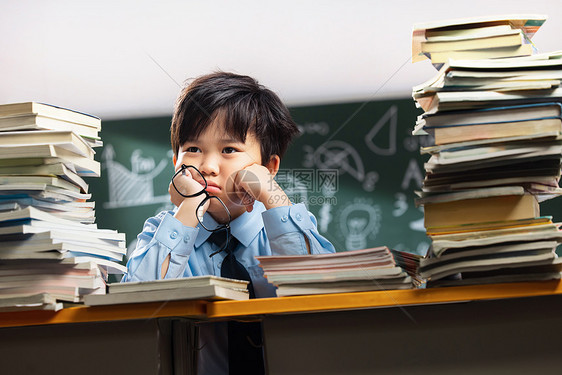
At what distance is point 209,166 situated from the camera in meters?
1.47

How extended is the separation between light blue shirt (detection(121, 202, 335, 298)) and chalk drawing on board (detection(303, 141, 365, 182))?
2.74ft

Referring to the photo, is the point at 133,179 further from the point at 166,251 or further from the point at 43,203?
the point at 43,203

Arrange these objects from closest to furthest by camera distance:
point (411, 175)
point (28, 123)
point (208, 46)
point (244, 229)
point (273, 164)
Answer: point (28, 123) → point (244, 229) → point (273, 164) → point (411, 175) → point (208, 46)

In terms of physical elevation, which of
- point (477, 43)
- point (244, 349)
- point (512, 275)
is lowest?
point (244, 349)

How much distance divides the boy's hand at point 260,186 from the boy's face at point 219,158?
3 cm

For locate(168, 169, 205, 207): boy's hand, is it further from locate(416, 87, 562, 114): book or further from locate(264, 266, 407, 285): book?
locate(416, 87, 562, 114): book

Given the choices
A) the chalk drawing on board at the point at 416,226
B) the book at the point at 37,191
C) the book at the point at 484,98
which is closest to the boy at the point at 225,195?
the book at the point at 37,191

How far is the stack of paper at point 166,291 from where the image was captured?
3.08 ft

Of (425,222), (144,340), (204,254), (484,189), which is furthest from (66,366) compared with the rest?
(484,189)

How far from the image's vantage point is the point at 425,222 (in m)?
1.04

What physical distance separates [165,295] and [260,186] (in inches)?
20.2

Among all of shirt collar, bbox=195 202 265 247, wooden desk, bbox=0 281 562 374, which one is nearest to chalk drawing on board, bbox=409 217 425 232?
shirt collar, bbox=195 202 265 247

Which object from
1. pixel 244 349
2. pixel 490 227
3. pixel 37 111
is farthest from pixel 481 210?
pixel 37 111

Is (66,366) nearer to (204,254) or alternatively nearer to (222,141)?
(204,254)
